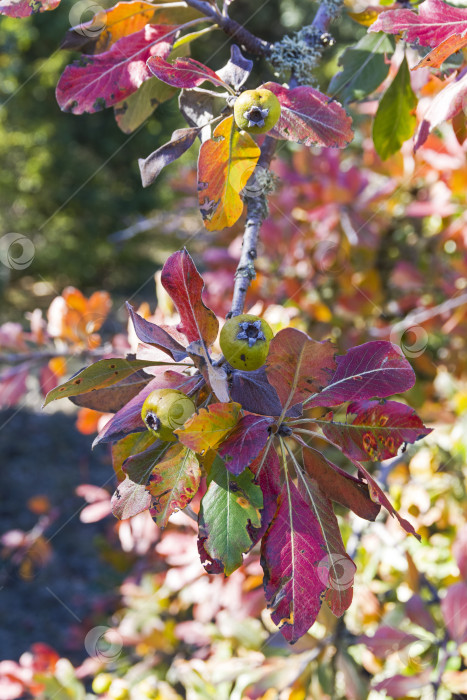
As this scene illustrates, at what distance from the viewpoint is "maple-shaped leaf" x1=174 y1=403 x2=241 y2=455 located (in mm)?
471

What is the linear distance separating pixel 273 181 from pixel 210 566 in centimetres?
45

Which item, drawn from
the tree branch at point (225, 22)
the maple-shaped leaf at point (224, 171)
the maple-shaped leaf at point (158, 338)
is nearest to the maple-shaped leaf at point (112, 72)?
the tree branch at point (225, 22)

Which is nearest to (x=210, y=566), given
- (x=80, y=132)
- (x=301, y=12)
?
(x=80, y=132)

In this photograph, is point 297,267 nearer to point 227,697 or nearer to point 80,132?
point 227,697

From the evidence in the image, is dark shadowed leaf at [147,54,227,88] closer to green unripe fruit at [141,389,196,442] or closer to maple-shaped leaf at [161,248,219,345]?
maple-shaped leaf at [161,248,219,345]

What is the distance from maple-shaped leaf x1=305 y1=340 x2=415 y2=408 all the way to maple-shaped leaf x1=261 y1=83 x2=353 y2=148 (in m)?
0.20

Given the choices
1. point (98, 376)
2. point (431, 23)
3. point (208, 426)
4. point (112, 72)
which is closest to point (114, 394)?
point (98, 376)

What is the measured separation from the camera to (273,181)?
2.34 ft

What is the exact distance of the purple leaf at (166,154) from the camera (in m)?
0.60

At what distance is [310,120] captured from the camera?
58cm

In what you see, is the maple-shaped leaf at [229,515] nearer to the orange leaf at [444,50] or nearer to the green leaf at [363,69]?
the orange leaf at [444,50]

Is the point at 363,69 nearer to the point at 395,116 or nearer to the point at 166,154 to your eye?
the point at 395,116

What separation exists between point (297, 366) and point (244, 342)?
0.05 m

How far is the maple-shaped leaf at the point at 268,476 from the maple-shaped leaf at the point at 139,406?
0.09m
